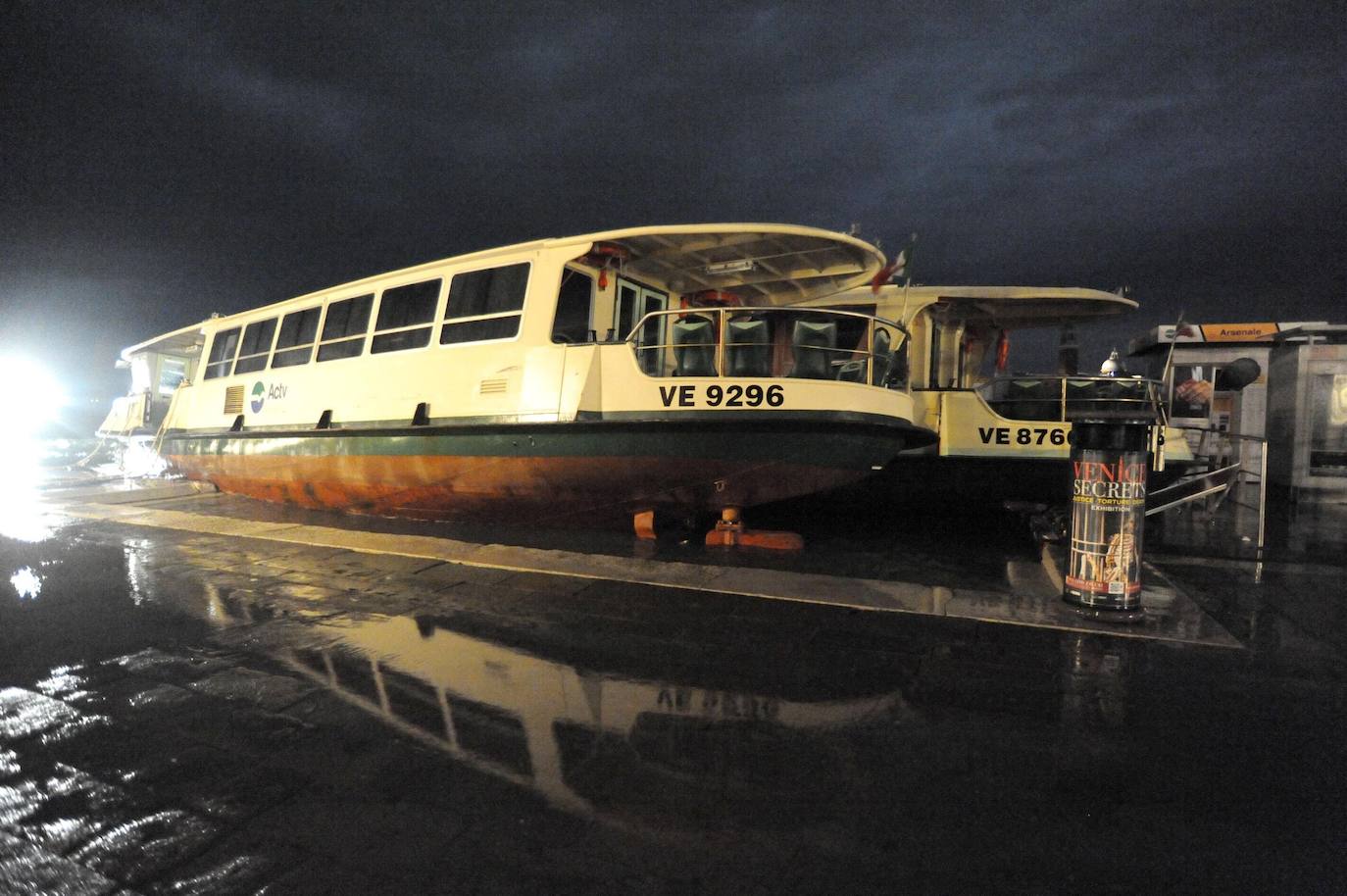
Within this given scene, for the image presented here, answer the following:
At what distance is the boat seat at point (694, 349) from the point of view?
7.62 metres

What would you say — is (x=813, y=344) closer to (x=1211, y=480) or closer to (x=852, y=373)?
(x=852, y=373)

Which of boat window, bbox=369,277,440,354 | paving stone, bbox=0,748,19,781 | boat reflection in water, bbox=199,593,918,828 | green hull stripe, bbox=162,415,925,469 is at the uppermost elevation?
boat window, bbox=369,277,440,354

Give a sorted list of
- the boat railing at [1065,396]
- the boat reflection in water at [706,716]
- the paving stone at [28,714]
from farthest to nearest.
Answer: the boat railing at [1065,396], the paving stone at [28,714], the boat reflection in water at [706,716]

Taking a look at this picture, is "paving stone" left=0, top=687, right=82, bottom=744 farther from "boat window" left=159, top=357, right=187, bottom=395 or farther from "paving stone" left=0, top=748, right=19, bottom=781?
"boat window" left=159, top=357, right=187, bottom=395

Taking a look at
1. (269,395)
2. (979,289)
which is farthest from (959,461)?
(269,395)

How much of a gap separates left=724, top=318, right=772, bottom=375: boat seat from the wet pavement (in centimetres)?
291

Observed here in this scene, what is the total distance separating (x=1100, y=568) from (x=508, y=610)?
14.0ft

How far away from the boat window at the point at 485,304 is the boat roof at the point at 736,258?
8.4 inches

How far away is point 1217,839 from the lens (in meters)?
2.39

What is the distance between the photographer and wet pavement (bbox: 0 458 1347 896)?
2246mm

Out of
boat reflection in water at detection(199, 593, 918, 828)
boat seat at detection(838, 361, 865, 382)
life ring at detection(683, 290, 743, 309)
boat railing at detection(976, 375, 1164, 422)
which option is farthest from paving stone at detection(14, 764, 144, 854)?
boat railing at detection(976, 375, 1164, 422)

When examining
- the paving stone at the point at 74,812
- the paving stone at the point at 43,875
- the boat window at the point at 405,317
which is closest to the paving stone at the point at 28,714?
the paving stone at the point at 74,812

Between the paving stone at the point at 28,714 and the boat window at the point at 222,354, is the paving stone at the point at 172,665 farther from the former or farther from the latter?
the boat window at the point at 222,354

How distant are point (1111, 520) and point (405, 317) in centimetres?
799
